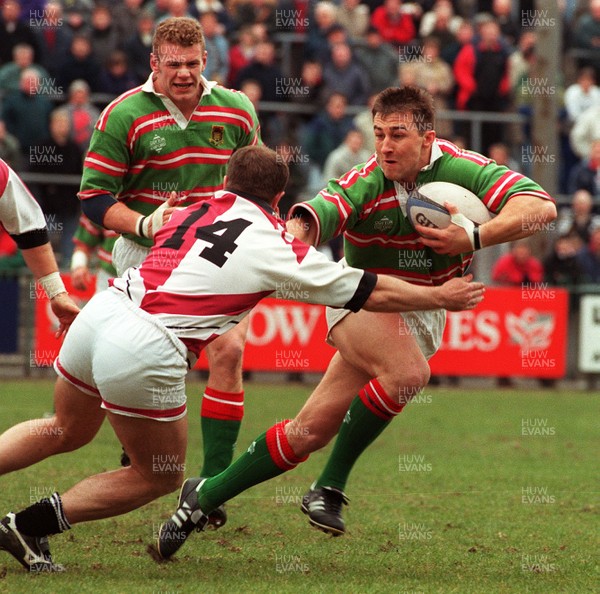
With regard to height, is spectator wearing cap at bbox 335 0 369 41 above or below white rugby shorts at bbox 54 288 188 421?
above

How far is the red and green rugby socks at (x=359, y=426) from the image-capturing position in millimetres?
6152

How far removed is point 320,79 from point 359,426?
33.6 ft

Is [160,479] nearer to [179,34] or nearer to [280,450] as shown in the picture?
[280,450]

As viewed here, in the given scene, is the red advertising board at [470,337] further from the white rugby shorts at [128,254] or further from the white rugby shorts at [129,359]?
the white rugby shorts at [129,359]

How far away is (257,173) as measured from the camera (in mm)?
5199

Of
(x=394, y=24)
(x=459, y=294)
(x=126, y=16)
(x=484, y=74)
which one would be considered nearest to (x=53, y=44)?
(x=126, y=16)

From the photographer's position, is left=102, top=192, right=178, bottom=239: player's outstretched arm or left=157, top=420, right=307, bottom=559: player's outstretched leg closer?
left=157, top=420, right=307, bottom=559: player's outstretched leg

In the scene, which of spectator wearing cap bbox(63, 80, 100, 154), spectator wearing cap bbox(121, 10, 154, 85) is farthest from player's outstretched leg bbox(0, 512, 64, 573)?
spectator wearing cap bbox(121, 10, 154, 85)

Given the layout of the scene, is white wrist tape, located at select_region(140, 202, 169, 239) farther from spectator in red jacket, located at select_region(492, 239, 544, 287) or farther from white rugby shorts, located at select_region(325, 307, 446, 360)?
spectator in red jacket, located at select_region(492, 239, 544, 287)

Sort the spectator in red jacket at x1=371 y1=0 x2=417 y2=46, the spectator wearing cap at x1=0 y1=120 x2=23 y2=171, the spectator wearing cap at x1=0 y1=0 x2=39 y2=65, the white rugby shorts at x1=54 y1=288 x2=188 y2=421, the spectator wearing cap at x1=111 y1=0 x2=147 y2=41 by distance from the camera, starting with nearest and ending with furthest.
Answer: the white rugby shorts at x1=54 y1=288 x2=188 y2=421 < the spectator wearing cap at x1=0 y1=120 x2=23 y2=171 < the spectator wearing cap at x1=0 y1=0 x2=39 y2=65 < the spectator wearing cap at x1=111 y1=0 x2=147 y2=41 < the spectator in red jacket at x1=371 y1=0 x2=417 y2=46

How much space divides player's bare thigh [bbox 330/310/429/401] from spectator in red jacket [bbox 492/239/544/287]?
8.87 metres

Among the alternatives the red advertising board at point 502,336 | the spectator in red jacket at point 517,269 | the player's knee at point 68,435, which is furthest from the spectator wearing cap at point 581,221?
the player's knee at point 68,435

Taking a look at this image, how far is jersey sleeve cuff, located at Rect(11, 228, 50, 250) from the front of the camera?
5750mm

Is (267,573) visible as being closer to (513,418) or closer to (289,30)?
(513,418)
